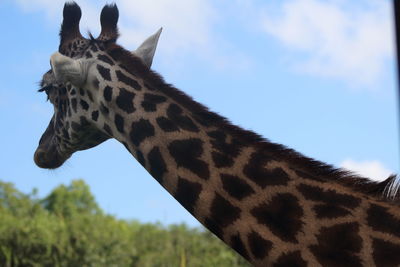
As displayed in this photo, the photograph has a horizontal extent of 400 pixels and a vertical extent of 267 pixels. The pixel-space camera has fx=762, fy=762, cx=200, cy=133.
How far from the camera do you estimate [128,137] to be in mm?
4703

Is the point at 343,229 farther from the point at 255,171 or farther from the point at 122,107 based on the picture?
the point at 122,107

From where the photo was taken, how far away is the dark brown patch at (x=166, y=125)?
4.50 metres

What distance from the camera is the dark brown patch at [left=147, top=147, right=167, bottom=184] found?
4475 millimetres

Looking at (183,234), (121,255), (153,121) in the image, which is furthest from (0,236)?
(153,121)

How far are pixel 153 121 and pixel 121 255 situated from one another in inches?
650

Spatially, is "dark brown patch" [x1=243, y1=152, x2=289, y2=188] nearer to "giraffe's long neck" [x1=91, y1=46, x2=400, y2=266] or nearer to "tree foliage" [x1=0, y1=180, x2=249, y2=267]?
"giraffe's long neck" [x1=91, y1=46, x2=400, y2=266]

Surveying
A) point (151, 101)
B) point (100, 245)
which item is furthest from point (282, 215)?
point (100, 245)

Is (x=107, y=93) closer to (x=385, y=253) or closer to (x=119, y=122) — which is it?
(x=119, y=122)

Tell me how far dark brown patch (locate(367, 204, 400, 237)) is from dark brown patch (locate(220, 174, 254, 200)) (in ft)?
2.11

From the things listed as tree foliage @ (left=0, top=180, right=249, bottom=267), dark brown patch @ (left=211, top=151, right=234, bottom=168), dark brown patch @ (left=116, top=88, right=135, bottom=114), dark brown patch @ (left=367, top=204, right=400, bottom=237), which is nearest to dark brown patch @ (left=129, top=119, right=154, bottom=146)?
dark brown patch @ (left=116, top=88, right=135, bottom=114)

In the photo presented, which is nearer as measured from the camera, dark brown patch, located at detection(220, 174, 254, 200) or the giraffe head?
dark brown patch, located at detection(220, 174, 254, 200)

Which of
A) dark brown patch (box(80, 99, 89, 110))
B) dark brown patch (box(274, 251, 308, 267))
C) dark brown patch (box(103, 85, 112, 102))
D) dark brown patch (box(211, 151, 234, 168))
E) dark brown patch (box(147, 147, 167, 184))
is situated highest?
dark brown patch (box(103, 85, 112, 102))

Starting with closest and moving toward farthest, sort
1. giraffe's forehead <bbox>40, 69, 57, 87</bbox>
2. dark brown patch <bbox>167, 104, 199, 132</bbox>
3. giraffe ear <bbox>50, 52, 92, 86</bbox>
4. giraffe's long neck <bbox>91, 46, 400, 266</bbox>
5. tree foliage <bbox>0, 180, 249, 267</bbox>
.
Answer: giraffe's long neck <bbox>91, 46, 400, 266</bbox> < dark brown patch <bbox>167, 104, 199, 132</bbox> < giraffe ear <bbox>50, 52, 92, 86</bbox> < giraffe's forehead <bbox>40, 69, 57, 87</bbox> < tree foliage <bbox>0, 180, 249, 267</bbox>

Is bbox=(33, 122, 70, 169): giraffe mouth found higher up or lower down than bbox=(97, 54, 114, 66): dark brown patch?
lower down
